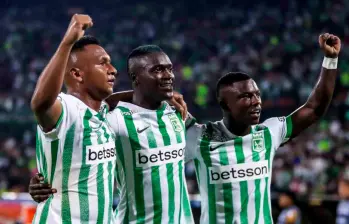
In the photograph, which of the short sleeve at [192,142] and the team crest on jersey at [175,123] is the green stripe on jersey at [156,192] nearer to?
the team crest on jersey at [175,123]

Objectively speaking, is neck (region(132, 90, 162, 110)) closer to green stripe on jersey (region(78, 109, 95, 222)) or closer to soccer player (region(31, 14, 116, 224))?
soccer player (region(31, 14, 116, 224))

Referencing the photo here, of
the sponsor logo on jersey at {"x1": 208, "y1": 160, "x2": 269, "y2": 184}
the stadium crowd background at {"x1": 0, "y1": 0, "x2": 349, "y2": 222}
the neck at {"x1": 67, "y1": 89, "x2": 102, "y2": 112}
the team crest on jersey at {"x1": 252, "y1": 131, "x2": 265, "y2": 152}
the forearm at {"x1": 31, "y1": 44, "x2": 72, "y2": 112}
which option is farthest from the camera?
the stadium crowd background at {"x1": 0, "y1": 0, "x2": 349, "y2": 222}

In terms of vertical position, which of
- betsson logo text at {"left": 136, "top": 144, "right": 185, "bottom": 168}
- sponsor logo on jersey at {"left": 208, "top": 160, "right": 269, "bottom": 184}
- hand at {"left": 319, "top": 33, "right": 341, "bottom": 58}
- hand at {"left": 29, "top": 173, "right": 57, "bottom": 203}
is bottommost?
sponsor logo on jersey at {"left": 208, "top": 160, "right": 269, "bottom": 184}

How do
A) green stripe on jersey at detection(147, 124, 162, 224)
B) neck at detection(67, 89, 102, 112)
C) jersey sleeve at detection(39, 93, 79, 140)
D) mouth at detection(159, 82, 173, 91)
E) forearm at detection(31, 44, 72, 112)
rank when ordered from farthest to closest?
mouth at detection(159, 82, 173, 91) < green stripe on jersey at detection(147, 124, 162, 224) < neck at detection(67, 89, 102, 112) < jersey sleeve at detection(39, 93, 79, 140) < forearm at detection(31, 44, 72, 112)

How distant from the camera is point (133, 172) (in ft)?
14.3

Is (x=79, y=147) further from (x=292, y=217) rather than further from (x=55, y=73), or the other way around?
(x=292, y=217)

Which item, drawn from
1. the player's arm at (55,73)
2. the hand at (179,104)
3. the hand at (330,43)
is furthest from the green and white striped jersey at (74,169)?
the hand at (330,43)

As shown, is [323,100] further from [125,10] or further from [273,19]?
Result: [125,10]

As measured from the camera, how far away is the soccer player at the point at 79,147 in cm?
366

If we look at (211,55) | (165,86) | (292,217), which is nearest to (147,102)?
(165,86)

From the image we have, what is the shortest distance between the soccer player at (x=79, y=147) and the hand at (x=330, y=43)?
1722 mm

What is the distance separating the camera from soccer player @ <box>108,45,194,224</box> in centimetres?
435

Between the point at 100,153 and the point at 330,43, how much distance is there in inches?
80.9

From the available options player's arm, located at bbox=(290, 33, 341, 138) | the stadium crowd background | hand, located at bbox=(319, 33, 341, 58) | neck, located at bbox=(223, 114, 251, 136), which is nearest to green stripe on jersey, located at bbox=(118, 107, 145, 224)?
neck, located at bbox=(223, 114, 251, 136)
